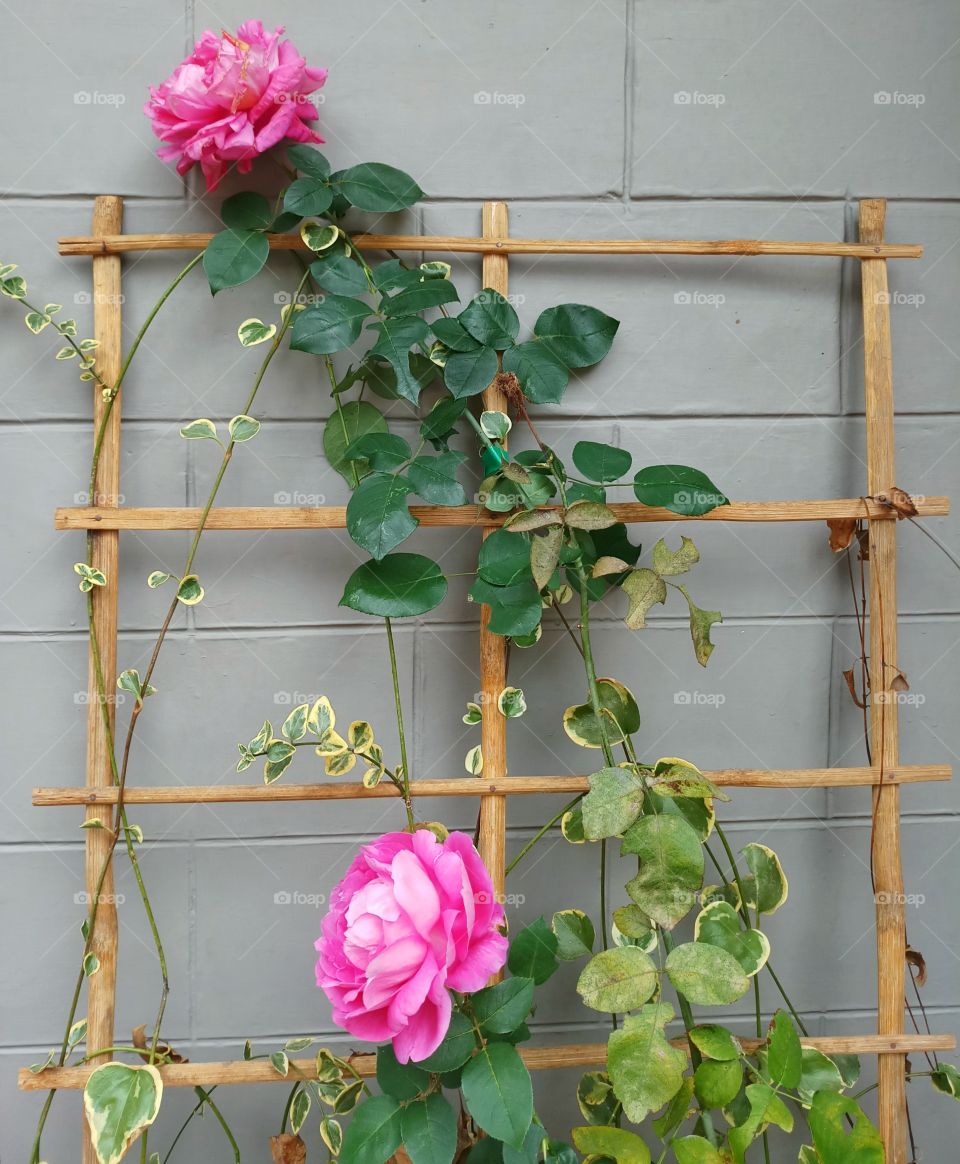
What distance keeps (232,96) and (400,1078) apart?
0.90m

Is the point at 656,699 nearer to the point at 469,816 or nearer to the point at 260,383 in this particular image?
the point at 469,816

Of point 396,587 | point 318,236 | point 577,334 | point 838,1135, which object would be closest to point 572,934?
point 838,1135

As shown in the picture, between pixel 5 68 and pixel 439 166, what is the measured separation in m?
0.45

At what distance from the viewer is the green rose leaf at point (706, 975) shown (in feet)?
2.36

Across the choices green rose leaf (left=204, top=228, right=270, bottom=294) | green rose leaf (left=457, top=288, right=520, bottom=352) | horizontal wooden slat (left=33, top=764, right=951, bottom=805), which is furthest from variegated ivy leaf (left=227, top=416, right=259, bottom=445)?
horizontal wooden slat (left=33, top=764, right=951, bottom=805)

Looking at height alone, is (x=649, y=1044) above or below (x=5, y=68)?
below

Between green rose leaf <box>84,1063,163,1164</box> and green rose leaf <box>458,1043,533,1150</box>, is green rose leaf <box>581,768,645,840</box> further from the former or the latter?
green rose leaf <box>84,1063,163,1164</box>

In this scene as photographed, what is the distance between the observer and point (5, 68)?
2.94ft

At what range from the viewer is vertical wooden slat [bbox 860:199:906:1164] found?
0.94 meters

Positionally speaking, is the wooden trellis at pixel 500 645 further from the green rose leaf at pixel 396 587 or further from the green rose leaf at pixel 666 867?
the green rose leaf at pixel 666 867

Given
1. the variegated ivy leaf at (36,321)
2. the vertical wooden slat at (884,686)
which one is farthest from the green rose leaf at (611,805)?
the variegated ivy leaf at (36,321)

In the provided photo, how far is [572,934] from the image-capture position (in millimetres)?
870

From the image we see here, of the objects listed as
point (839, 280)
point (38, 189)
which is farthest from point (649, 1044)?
point (38, 189)

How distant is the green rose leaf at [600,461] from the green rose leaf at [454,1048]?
1.66ft
